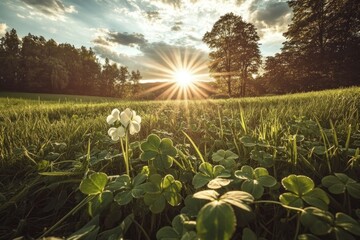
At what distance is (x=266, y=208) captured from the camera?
1.07 meters

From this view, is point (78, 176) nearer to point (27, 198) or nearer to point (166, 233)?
point (27, 198)

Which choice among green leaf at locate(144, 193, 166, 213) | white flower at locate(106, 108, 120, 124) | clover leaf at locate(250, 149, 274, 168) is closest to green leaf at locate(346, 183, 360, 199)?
clover leaf at locate(250, 149, 274, 168)

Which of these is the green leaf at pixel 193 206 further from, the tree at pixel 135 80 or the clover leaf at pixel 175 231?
the tree at pixel 135 80

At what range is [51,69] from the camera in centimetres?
5534

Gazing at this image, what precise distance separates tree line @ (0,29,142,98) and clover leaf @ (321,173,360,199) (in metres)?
58.8

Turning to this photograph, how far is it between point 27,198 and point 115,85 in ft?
260

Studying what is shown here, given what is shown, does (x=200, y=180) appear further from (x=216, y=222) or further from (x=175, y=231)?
(x=216, y=222)

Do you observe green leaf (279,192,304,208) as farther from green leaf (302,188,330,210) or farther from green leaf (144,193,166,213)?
green leaf (144,193,166,213)

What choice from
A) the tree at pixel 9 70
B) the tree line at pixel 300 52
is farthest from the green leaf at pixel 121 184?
the tree at pixel 9 70

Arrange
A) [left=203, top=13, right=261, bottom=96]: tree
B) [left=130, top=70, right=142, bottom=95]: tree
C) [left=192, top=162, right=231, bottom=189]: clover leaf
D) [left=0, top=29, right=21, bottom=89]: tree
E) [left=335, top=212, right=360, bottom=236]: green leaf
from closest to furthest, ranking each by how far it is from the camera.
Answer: [left=335, top=212, right=360, bottom=236]: green leaf
[left=192, top=162, right=231, bottom=189]: clover leaf
[left=203, top=13, right=261, bottom=96]: tree
[left=0, top=29, right=21, bottom=89]: tree
[left=130, top=70, right=142, bottom=95]: tree

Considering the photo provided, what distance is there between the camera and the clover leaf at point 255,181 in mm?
943

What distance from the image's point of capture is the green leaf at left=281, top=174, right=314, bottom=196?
2.85ft

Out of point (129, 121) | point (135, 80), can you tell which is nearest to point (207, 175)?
point (129, 121)

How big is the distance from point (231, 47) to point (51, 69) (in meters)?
45.1
